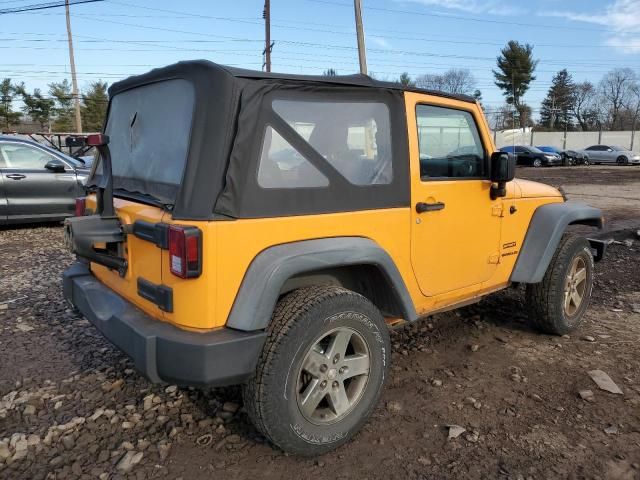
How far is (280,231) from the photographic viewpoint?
8.17 ft

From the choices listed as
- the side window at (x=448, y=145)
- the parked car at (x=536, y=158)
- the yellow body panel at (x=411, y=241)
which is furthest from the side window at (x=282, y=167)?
the parked car at (x=536, y=158)

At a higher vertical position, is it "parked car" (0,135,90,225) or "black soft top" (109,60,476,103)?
"black soft top" (109,60,476,103)

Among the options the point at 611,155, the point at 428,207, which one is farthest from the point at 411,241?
the point at 611,155

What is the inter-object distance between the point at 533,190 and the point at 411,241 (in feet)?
5.01

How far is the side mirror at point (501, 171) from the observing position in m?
3.47

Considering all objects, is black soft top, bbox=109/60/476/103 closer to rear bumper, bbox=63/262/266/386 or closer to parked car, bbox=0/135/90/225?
rear bumper, bbox=63/262/266/386

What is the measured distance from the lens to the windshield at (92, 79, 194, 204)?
2.58 metres

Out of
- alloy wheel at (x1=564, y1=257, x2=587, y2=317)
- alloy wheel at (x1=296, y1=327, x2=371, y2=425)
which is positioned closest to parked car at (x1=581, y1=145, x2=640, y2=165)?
alloy wheel at (x1=564, y1=257, x2=587, y2=317)

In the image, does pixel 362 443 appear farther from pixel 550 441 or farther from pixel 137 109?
pixel 137 109

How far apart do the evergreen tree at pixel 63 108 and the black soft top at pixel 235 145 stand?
56.9 metres

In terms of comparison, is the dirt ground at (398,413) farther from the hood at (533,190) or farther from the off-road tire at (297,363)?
the hood at (533,190)

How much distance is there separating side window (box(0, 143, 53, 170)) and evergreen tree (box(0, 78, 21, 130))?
45.7 m

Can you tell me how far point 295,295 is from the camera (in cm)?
260

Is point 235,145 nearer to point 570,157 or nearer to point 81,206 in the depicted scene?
point 81,206
